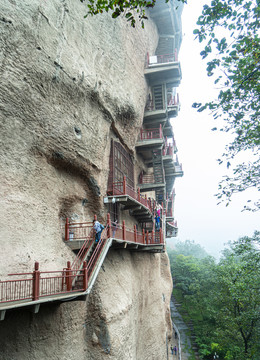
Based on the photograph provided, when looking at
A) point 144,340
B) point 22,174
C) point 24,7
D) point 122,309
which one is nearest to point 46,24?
point 24,7

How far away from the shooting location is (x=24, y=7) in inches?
418

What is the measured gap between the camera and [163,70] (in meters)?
21.6

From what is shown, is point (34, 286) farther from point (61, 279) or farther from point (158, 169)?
point (158, 169)

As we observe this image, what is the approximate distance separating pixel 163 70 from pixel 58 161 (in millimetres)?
14049

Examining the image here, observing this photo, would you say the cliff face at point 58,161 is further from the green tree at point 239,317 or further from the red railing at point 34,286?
the green tree at point 239,317

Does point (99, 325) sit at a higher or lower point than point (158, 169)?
lower

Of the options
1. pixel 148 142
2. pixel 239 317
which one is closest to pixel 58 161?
pixel 148 142

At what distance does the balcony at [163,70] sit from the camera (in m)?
21.6

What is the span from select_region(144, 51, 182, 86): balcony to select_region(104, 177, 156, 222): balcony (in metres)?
10.7

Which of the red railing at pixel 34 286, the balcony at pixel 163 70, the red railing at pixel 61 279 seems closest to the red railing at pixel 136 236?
the red railing at pixel 61 279

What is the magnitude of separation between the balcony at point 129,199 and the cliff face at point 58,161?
70 cm

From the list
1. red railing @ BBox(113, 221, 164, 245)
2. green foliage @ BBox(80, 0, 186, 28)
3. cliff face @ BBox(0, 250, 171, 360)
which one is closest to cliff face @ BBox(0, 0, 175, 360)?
cliff face @ BBox(0, 250, 171, 360)

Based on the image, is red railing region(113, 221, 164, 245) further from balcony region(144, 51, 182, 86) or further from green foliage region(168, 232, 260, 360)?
balcony region(144, 51, 182, 86)

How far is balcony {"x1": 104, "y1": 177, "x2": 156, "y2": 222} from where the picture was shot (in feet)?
47.8
